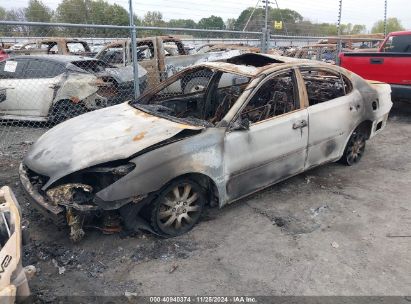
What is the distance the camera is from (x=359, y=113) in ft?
16.9

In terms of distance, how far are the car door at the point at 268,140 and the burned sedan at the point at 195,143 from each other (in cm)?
1

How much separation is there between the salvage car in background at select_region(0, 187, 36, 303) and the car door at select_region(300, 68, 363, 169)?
324 centimetres

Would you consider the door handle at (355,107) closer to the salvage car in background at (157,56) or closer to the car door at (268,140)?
the car door at (268,140)

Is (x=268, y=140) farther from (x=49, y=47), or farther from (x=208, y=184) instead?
(x=49, y=47)

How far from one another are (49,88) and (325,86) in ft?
16.1

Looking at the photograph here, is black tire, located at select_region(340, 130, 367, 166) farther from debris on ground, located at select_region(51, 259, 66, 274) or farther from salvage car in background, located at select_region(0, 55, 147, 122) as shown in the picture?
salvage car in background, located at select_region(0, 55, 147, 122)

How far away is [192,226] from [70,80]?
15.3 ft

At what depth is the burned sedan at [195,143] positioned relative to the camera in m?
3.34

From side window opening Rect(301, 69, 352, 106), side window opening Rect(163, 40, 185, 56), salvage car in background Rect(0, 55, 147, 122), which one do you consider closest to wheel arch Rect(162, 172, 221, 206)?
side window opening Rect(301, 69, 352, 106)

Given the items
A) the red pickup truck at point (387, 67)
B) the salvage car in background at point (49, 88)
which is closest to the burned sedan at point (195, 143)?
the red pickup truck at point (387, 67)

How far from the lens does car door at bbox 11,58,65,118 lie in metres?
7.16

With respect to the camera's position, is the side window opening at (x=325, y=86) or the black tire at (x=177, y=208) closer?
→ the black tire at (x=177, y=208)

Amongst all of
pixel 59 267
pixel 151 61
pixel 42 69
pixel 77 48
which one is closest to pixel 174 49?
pixel 151 61

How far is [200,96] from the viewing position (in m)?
5.10
